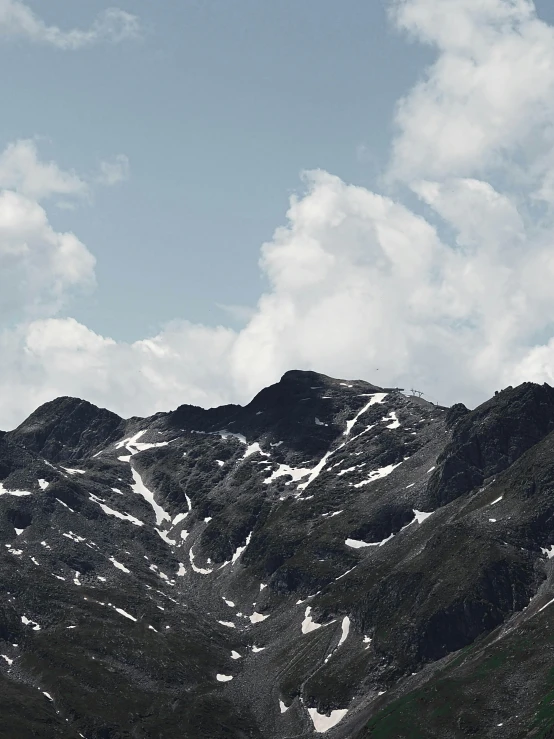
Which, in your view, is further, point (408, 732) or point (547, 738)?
point (408, 732)

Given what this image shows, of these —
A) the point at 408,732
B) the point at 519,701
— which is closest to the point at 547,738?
the point at 519,701

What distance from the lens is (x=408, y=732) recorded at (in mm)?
199750

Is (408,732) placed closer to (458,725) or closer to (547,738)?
(458,725)

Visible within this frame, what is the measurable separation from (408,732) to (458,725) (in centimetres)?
1061

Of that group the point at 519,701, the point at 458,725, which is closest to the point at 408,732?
the point at 458,725

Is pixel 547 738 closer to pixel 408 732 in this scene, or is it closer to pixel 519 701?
pixel 519 701

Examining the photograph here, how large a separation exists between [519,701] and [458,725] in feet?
43.7

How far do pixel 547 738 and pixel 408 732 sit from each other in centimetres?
3299

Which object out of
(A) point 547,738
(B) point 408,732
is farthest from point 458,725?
(A) point 547,738

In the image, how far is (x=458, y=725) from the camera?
7726 inches

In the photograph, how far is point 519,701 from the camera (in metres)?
197

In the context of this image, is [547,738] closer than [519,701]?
Yes
